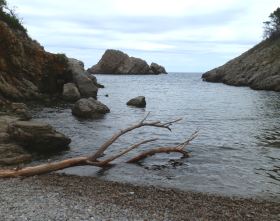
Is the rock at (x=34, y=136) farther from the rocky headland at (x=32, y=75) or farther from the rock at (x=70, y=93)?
the rock at (x=70, y=93)

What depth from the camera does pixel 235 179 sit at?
18953 mm

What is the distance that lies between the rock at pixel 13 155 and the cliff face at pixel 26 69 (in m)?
23.0

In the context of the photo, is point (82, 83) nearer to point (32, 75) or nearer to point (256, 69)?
point (32, 75)

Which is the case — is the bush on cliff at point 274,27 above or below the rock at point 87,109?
above

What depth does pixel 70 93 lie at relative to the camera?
50.7 meters

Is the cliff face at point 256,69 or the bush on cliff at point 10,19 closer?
the bush on cliff at point 10,19

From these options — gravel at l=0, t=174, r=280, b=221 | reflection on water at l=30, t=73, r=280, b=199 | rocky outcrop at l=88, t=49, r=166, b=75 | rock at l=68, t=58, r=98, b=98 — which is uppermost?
rocky outcrop at l=88, t=49, r=166, b=75

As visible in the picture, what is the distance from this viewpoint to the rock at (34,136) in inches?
839

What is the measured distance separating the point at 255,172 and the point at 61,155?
10.3 m

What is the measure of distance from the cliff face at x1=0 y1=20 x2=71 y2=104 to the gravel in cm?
2931

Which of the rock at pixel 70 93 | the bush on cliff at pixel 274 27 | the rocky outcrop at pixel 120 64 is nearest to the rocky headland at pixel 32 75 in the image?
the rock at pixel 70 93

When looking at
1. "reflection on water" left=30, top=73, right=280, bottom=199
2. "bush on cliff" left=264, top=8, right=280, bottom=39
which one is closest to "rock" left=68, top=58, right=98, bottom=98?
"reflection on water" left=30, top=73, right=280, bottom=199

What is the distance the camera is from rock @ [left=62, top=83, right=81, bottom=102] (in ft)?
166

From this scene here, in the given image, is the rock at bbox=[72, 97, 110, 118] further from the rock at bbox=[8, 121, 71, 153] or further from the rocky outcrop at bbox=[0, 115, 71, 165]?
the rock at bbox=[8, 121, 71, 153]
